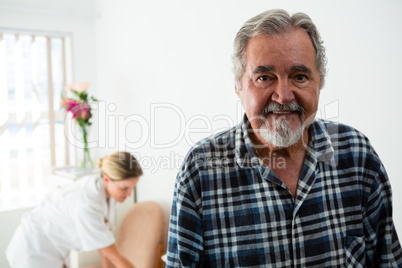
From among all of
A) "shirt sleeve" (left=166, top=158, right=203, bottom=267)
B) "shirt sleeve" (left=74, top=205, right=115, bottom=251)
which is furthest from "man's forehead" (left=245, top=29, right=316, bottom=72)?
"shirt sleeve" (left=74, top=205, right=115, bottom=251)

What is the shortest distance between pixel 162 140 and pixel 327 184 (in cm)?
156

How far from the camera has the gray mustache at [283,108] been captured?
911 mm

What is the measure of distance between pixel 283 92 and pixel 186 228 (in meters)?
0.43

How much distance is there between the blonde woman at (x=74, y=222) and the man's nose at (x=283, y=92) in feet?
4.03

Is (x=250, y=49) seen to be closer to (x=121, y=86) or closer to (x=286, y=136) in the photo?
(x=286, y=136)

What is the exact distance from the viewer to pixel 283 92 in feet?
2.94

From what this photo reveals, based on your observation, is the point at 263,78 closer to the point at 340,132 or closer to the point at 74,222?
the point at 340,132

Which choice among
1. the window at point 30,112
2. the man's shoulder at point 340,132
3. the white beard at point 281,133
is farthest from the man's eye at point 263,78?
the window at point 30,112

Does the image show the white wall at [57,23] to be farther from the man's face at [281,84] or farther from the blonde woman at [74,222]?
the man's face at [281,84]

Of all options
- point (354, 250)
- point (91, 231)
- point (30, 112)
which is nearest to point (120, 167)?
point (91, 231)

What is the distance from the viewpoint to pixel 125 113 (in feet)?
9.68

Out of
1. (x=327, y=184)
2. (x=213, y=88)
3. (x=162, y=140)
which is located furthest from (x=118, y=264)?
(x=327, y=184)

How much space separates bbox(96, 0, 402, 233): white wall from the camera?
1.18 m

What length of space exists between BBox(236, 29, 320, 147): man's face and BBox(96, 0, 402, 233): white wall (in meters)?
0.38
